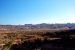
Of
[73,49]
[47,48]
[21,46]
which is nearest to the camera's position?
[73,49]

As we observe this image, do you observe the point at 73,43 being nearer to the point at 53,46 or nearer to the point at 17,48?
the point at 53,46

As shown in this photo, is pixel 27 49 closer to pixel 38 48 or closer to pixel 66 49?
pixel 38 48

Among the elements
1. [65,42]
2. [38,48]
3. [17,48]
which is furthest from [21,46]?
[65,42]

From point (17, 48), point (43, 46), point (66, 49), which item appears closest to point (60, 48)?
point (66, 49)

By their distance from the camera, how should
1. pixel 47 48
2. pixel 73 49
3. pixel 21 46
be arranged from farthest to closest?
pixel 21 46 → pixel 47 48 → pixel 73 49

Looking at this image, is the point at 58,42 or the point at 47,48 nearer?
the point at 47,48

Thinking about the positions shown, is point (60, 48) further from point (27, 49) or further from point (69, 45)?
point (27, 49)

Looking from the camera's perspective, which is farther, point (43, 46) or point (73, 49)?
point (43, 46)
